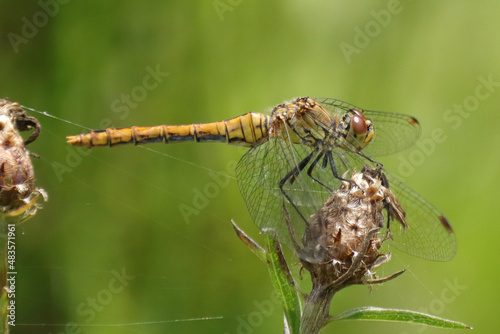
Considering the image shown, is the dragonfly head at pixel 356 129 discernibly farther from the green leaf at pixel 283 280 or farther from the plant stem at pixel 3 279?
the plant stem at pixel 3 279

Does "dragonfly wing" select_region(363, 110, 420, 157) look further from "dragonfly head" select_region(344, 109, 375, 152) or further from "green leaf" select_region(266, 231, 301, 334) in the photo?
"green leaf" select_region(266, 231, 301, 334)

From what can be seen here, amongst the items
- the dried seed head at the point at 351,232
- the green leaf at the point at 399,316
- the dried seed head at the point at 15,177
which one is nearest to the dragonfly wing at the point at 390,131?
the dried seed head at the point at 351,232

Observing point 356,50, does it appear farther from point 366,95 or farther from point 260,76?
point 260,76

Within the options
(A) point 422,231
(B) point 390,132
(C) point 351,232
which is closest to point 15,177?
(C) point 351,232

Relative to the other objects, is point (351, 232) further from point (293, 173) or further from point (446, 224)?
point (293, 173)

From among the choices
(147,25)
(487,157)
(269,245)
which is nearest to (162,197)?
(147,25)

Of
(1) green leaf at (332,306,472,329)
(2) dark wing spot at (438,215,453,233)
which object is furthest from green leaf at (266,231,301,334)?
(2) dark wing spot at (438,215,453,233)
